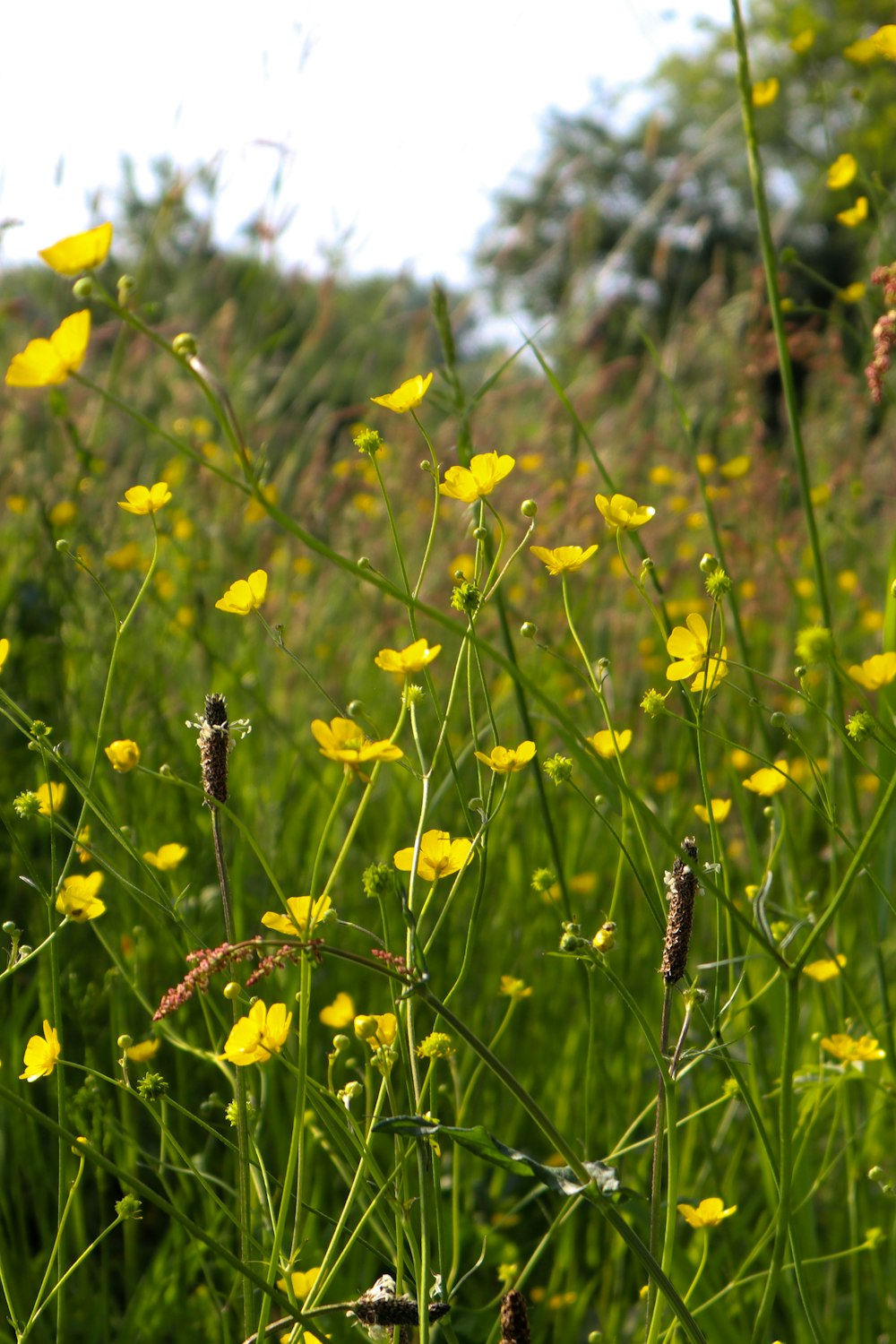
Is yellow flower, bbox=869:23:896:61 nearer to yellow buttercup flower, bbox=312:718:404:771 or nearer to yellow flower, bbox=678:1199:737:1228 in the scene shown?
yellow buttercup flower, bbox=312:718:404:771

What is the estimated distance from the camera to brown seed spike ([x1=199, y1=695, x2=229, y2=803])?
0.75 metres

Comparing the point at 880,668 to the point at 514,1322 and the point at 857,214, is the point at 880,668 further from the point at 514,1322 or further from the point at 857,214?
the point at 857,214

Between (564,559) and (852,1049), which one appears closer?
(564,559)

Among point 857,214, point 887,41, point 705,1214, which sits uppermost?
point 857,214

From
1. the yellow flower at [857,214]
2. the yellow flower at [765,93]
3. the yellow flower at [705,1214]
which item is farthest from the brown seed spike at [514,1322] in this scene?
the yellow flower at [765,93]

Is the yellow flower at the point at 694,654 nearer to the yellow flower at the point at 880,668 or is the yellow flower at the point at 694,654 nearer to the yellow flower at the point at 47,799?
the yellow flower at the point at 880,668

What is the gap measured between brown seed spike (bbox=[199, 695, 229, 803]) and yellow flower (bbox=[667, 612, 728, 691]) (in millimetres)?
275

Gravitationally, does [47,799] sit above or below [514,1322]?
above

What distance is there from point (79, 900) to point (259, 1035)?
24 centimetres

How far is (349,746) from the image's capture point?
1.99 ft

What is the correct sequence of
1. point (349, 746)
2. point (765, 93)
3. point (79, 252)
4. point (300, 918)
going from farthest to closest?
point (765, 93) → point (300, 918) → point (349, 746) → point (79, 252)

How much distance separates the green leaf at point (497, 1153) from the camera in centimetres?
58

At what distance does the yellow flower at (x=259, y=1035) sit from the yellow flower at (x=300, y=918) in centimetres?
4

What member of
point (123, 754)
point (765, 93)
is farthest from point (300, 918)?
point (765, 93)
